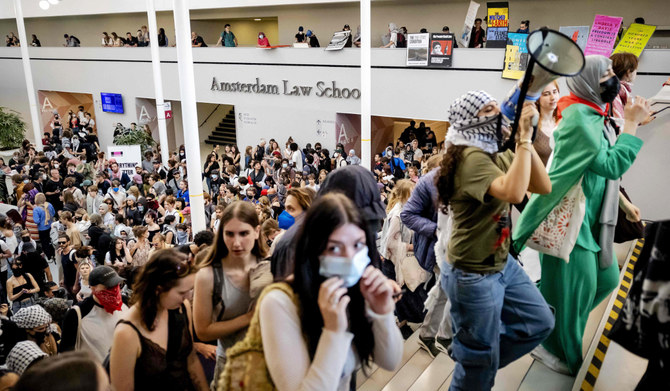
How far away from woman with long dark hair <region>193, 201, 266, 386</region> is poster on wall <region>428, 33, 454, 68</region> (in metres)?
10.2

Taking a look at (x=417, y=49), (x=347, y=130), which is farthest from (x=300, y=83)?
(x=417, y=49)

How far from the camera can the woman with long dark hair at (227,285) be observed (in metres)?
2.16

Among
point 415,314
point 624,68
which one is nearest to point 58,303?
point 415,314

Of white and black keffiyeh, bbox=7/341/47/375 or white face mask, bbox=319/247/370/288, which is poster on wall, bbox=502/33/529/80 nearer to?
white and black keffiyeh, bbox=7/341/47/375

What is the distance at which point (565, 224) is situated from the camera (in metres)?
2.56

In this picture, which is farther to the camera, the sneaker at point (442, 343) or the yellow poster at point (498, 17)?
the yellow poster at point (498, 17)

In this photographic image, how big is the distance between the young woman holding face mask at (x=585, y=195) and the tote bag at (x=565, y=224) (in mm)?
66

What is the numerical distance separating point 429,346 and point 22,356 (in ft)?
8.63

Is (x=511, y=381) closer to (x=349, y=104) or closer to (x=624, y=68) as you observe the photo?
(x=624, y=68)

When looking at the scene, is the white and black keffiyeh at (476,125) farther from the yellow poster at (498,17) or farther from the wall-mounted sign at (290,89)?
the wall-mounted sign at (290,89)

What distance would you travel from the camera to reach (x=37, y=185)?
9.88 meters

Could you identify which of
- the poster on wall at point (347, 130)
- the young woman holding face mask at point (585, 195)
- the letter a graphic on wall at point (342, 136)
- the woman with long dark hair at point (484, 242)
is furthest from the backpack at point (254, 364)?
the letter a graphic on wall at point (342, 136)

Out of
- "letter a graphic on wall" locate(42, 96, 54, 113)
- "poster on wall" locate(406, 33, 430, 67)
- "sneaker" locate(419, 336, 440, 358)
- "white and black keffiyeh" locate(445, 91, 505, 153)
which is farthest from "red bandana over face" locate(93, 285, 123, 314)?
"letter a graphic on wall" locate(42, 96, 54, 113)

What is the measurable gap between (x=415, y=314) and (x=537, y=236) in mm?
1615
